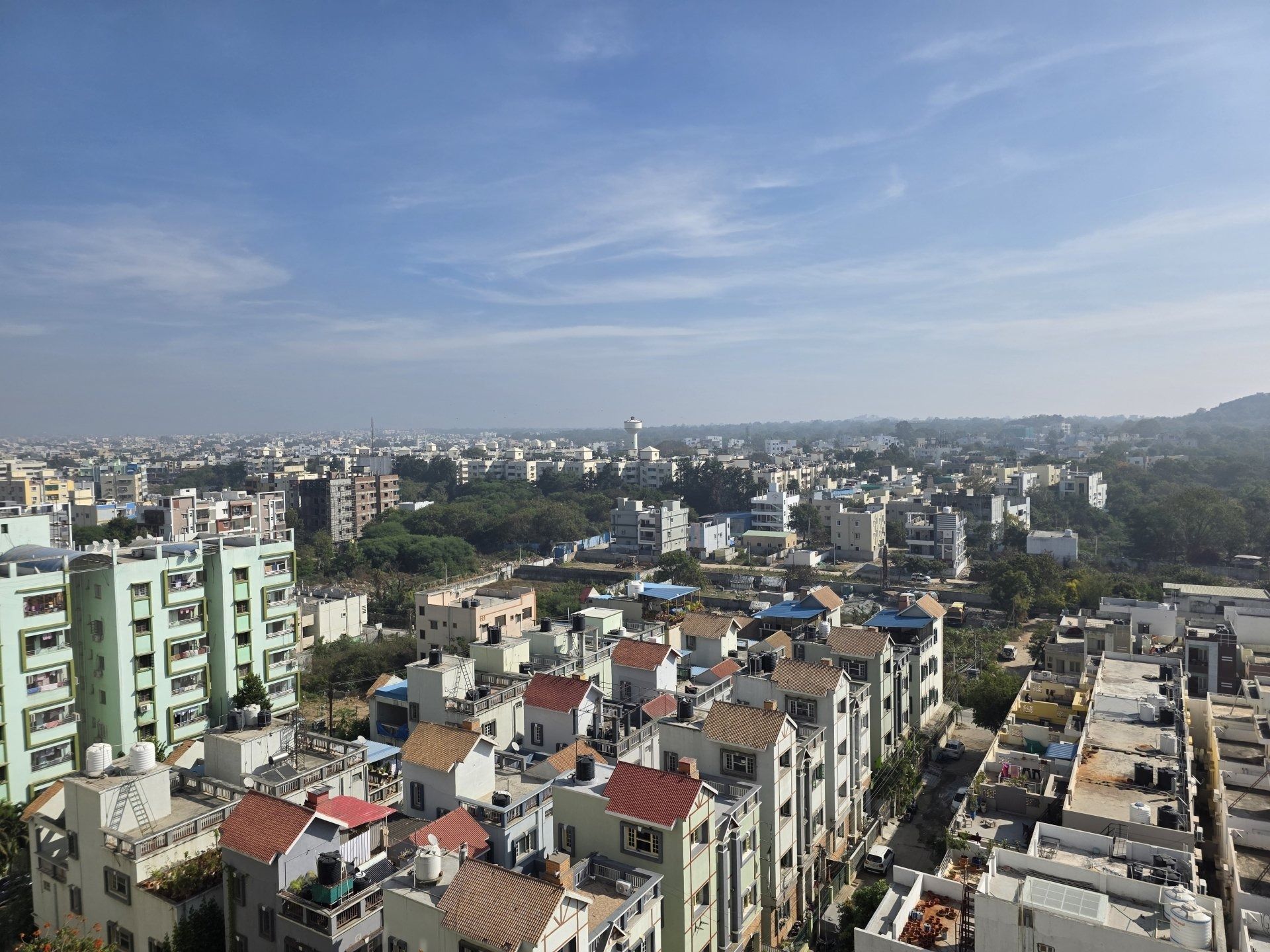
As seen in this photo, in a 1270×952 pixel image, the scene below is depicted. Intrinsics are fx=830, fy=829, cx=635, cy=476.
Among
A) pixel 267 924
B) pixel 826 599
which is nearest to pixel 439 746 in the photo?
pixel 267 924

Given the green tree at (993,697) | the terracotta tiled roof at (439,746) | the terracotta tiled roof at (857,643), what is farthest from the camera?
the green tree at (993,697)

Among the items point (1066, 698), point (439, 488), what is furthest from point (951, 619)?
point (439, 488)

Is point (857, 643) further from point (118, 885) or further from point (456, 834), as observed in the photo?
point (118, 885)

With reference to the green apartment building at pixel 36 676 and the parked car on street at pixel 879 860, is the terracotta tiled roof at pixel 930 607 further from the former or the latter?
the green apartment building at pixel 36 676

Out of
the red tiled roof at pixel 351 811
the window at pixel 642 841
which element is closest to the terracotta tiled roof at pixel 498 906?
the red tiled roof at pixel 351 811

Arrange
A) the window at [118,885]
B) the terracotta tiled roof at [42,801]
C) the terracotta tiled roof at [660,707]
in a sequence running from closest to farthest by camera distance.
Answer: the window at [118,885] → the terracotta tiled roof at [42,801] → the terracotta tiled roof at [660,707]

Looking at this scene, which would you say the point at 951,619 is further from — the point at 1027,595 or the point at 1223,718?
the point at 1223,718
